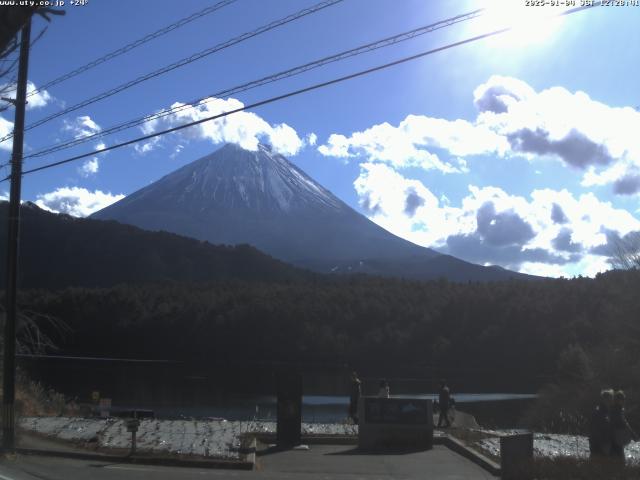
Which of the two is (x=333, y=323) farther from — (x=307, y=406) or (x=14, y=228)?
(x=14, y=228)

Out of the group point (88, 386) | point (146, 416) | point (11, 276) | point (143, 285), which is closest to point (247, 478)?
point (11, 276)

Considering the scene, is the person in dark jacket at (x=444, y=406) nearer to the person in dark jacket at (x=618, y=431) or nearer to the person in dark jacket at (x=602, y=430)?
the person in dark jacket at (x=602, y=430)

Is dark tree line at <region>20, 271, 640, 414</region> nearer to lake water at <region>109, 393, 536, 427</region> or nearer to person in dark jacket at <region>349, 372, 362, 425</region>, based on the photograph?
lake water at <region>109, 393, 536, 427</region>

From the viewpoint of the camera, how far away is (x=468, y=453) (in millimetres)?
15055

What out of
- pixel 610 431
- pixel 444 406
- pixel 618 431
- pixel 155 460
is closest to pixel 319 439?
pixel 155 460

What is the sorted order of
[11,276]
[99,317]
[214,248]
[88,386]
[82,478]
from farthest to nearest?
[214,248] < [99,317] < [88,386] < [11,276] < [82,478]

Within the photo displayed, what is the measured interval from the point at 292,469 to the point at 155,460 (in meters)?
2.45

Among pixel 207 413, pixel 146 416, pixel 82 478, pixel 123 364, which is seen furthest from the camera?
pixel 123 364

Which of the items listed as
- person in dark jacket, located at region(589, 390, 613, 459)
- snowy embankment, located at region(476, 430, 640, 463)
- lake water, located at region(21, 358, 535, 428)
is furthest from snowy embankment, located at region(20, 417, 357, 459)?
lake water, located at region(21, 358, 535, 428)

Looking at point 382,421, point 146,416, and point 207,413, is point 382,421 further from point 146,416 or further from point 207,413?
point 207,413

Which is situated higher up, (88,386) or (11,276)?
(11,276)

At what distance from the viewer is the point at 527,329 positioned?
85562 mm

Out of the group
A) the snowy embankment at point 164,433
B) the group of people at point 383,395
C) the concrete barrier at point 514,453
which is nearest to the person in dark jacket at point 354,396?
the group of people at point 383,395

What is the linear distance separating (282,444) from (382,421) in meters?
2.11
